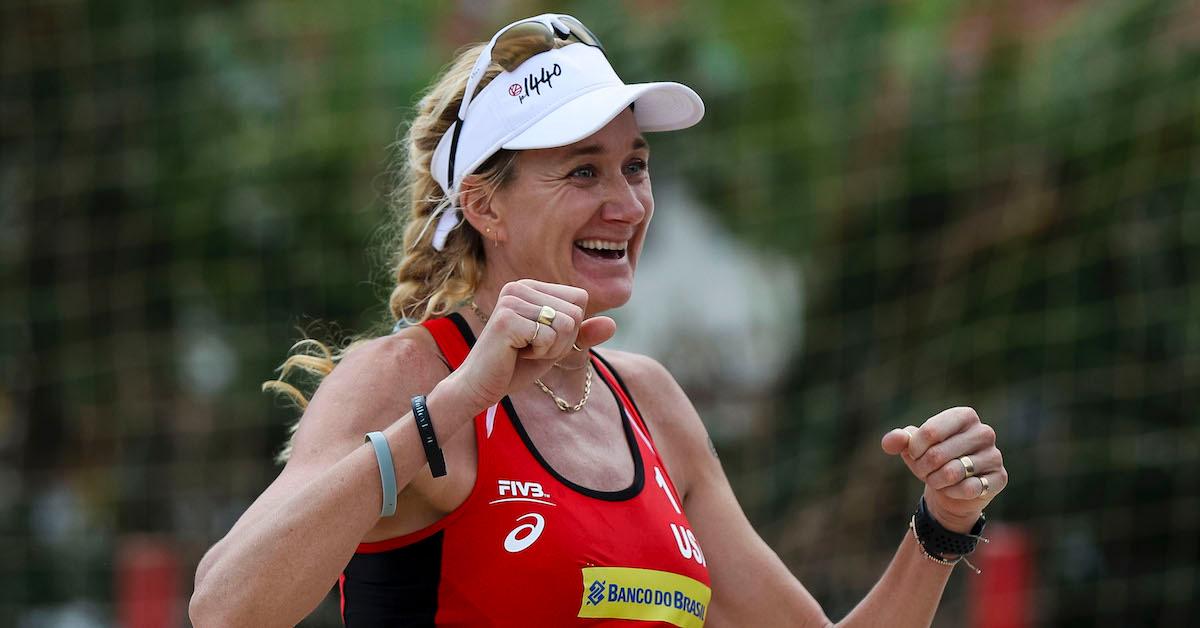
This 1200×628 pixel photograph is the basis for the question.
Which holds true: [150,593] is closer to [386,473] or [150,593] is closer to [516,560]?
[516,560]

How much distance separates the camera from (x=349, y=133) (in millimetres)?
5504

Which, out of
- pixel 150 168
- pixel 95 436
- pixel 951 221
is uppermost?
pixel 150 168

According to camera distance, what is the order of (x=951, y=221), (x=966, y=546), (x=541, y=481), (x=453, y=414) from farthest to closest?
(x=951, y=221) → (x=966, y=546) → (x=541, y=481) → (x=453, y=414)

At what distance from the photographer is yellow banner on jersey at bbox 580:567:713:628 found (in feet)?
6.57

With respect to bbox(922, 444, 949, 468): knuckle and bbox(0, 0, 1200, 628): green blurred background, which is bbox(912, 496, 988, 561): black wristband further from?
bbox(0, 0, 1200, 628): green blurred background

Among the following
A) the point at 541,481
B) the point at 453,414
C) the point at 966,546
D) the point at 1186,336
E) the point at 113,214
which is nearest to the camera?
the point at 453,414

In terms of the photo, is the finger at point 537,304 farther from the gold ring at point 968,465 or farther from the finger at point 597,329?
the gold ring at point 968,465

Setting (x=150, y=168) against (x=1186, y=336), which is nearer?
(x=1186, y=336)

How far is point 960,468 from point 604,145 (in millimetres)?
678

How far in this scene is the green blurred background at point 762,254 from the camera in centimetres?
512

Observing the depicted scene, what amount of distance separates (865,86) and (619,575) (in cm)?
376

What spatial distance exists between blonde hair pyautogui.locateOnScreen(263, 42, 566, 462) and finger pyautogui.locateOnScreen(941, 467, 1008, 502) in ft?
2.52

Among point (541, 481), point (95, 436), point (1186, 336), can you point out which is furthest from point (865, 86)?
point (541, 481)

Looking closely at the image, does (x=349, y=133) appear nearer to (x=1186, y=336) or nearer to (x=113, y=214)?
(x=113, y=214)
